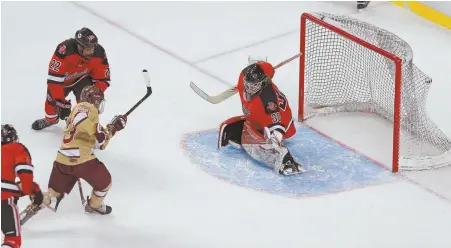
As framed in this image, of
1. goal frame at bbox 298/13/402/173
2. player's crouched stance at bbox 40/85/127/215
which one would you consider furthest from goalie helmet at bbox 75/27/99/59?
goal frame at bbox 298/13/402/173

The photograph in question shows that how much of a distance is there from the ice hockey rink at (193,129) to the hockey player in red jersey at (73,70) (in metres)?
0.24

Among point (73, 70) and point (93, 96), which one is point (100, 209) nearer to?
point (93, 96)

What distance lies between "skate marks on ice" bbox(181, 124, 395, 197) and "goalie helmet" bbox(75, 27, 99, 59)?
0.72m

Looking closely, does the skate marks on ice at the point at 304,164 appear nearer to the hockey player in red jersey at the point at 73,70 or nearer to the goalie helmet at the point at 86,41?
the hockey player in red jersey at the point at 73,70

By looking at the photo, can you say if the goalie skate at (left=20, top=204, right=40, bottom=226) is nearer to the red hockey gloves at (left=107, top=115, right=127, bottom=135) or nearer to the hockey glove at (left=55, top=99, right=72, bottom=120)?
the red hockey gloves at (left=107, top=115, right=127, bottom=135)

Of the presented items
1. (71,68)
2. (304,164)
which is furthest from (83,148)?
(304,164)

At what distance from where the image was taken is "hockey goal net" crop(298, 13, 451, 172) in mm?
5578

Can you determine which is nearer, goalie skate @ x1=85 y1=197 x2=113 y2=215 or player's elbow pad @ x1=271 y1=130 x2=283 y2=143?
goalie skate @ x1=85 y1=197 x2=113 y2=215

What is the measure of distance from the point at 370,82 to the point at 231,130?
80 cm

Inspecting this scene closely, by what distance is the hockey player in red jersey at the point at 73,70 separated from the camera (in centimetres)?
550

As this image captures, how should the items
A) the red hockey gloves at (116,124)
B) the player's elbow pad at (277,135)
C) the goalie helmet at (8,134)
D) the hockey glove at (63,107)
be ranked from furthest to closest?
the hockey glove at (63,107), the player's elbow pad at (277,135), the red hockey gloves at (116,124), the goalie helmet at (8,134)

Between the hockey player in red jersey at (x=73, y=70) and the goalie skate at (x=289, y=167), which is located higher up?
the hockey player in red jersey at (x=73, y=70)

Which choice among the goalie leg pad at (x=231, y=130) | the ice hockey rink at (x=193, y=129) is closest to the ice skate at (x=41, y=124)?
the ice hockey rink at (x=193, y=129)

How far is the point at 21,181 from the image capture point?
452cm
